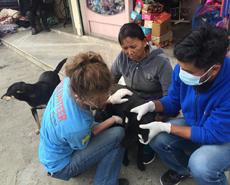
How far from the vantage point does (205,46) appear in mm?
937

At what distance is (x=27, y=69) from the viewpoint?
13.8 ft

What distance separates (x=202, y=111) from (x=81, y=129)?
2.85 ft

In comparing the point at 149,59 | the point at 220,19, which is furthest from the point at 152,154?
the point at 220,19

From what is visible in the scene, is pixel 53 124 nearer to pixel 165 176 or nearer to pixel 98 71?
pixel 98 71

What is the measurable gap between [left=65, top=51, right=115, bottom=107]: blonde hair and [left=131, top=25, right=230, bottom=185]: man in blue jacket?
46 centimetres

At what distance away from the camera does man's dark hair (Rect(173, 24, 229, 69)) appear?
0.93 metres

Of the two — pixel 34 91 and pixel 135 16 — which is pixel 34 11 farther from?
pixel 34 91

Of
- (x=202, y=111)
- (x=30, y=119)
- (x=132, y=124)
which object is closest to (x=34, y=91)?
(x=30, y=119)

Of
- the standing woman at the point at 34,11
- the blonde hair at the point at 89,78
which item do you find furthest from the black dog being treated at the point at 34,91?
the standing woman at the point at 34,11

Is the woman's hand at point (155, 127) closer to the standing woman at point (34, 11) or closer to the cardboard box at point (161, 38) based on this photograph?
the cardboard box at point (161, 38)

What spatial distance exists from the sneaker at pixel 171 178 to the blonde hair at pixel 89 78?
3.00ft

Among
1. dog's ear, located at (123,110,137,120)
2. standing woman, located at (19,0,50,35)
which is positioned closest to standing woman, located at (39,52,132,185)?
dog's ear, located at (123,110,137,120)

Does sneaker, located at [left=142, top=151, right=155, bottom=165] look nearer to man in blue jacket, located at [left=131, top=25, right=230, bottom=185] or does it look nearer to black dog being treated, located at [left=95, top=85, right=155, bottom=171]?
black dog being treated, located at [left=95, top=85, right=155, bottom=171]

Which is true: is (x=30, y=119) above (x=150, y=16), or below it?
below
